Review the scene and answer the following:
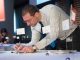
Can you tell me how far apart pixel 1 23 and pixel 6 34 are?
122mm

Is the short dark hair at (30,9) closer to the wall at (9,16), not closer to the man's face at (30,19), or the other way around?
the man's face at (30,19)

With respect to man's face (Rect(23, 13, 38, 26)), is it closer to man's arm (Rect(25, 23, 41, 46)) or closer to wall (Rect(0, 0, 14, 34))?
man's arm (Rect(25, 23, 41, 46))

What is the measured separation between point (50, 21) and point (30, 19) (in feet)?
0.55

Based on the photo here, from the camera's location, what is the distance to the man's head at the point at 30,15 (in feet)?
6.43

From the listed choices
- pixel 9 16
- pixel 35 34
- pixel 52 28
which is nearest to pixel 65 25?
pixel 52 28

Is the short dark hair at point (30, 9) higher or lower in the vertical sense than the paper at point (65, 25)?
higher

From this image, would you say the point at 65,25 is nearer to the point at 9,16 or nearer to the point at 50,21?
the point at 50,21

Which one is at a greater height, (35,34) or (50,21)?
(50,21)

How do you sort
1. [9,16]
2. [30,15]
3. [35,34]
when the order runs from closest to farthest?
[30,15] < [35,34] < [9,16]

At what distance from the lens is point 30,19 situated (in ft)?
6.52

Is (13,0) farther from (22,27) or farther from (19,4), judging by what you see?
(22,27)

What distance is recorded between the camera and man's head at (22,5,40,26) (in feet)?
6.43

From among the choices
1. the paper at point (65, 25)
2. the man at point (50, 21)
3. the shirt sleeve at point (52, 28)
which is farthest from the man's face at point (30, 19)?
the paper at point (65, 25)

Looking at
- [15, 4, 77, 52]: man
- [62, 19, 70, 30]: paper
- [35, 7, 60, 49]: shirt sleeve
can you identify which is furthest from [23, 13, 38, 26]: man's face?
[62, 19, 70, 30]: paper
